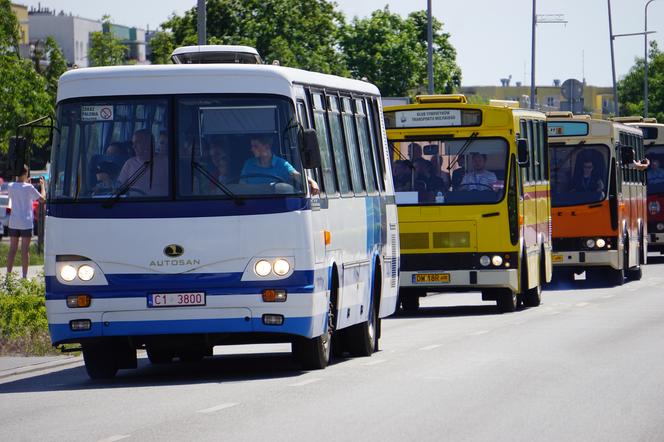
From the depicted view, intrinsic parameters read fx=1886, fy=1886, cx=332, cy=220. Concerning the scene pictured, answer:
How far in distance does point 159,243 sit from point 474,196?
11677 millimetres

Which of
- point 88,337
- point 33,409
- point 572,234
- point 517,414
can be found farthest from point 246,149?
point 572,234

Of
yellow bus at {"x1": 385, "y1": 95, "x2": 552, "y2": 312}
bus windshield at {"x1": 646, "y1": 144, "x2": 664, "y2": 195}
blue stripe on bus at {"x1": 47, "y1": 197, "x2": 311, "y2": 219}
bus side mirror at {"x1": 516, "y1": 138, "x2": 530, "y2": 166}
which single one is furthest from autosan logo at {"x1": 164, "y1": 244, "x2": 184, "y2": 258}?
bus windshield at {"x1": 646, "y1": 144, "x2": 664, "y2": 195}

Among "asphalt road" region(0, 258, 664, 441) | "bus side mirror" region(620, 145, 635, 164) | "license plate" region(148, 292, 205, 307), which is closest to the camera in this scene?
"asphalt road" region(0, 258, 664, 441)

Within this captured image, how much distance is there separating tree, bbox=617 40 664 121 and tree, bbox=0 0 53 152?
7176cm

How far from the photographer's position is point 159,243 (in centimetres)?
1627

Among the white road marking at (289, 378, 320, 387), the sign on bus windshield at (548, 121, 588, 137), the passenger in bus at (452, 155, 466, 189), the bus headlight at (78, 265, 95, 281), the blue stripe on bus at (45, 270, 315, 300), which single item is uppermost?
the sign on bus windshield at (548, 121, 588, 137)

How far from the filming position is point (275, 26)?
7738 centimetres

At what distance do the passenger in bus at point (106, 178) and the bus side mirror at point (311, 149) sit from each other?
5.47ft

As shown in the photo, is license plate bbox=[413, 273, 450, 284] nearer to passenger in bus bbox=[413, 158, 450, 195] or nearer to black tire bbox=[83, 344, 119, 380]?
passenger in bus bbox=[413, 158, 450, 195]

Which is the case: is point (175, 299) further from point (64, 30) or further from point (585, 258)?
point (64, 30)

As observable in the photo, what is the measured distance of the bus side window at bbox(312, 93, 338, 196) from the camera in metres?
17.7

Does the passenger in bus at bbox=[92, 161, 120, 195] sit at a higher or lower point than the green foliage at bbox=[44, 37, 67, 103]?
lower

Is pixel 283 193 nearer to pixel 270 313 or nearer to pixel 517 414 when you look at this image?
pixel 270 313

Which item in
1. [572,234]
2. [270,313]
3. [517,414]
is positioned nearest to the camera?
[517,414]
